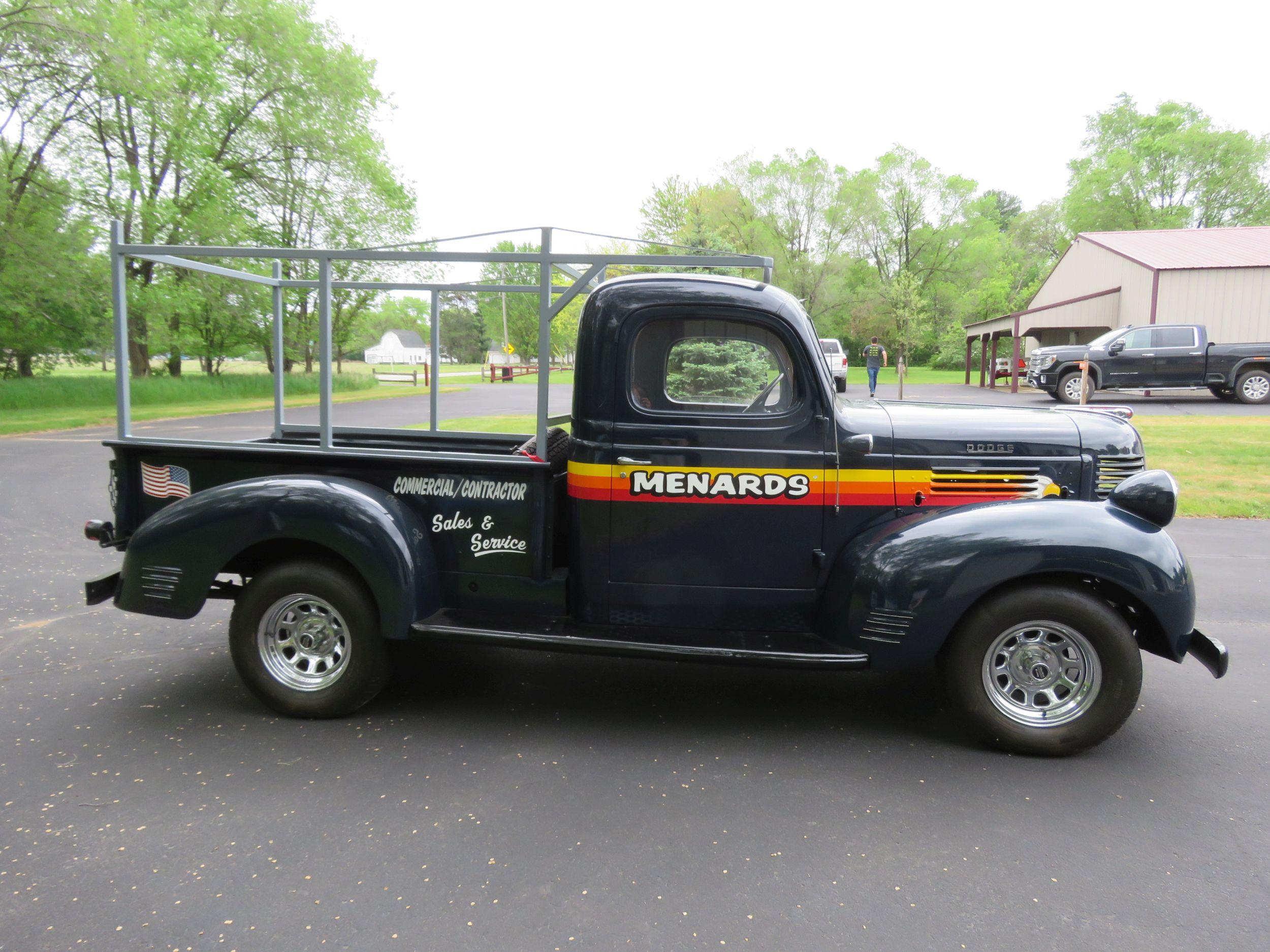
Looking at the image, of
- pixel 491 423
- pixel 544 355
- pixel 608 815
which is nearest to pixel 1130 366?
pixel 491 423

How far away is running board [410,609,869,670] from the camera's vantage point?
381cm

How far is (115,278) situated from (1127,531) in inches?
192

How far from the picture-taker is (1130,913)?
2715mm

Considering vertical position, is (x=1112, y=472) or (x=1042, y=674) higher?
(x=1112, y=472)

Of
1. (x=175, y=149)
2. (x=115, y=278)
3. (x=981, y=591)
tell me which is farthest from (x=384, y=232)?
(x=981, y=591)

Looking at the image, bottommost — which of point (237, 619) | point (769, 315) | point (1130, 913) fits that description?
point (1130, 913)

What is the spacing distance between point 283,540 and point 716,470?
7.13 feet

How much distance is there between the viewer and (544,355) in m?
4.16

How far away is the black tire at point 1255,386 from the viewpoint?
20297mm

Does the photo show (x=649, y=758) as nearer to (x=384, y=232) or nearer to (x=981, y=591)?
(x=981, y=591)

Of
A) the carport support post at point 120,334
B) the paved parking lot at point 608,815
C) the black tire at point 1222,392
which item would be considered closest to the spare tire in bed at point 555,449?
the paved parking lot at point 608,815

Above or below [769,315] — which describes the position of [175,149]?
above

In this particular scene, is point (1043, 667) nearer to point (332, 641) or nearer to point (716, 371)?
point (716, 371)

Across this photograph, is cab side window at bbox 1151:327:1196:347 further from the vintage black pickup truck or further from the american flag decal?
the american flag decal
